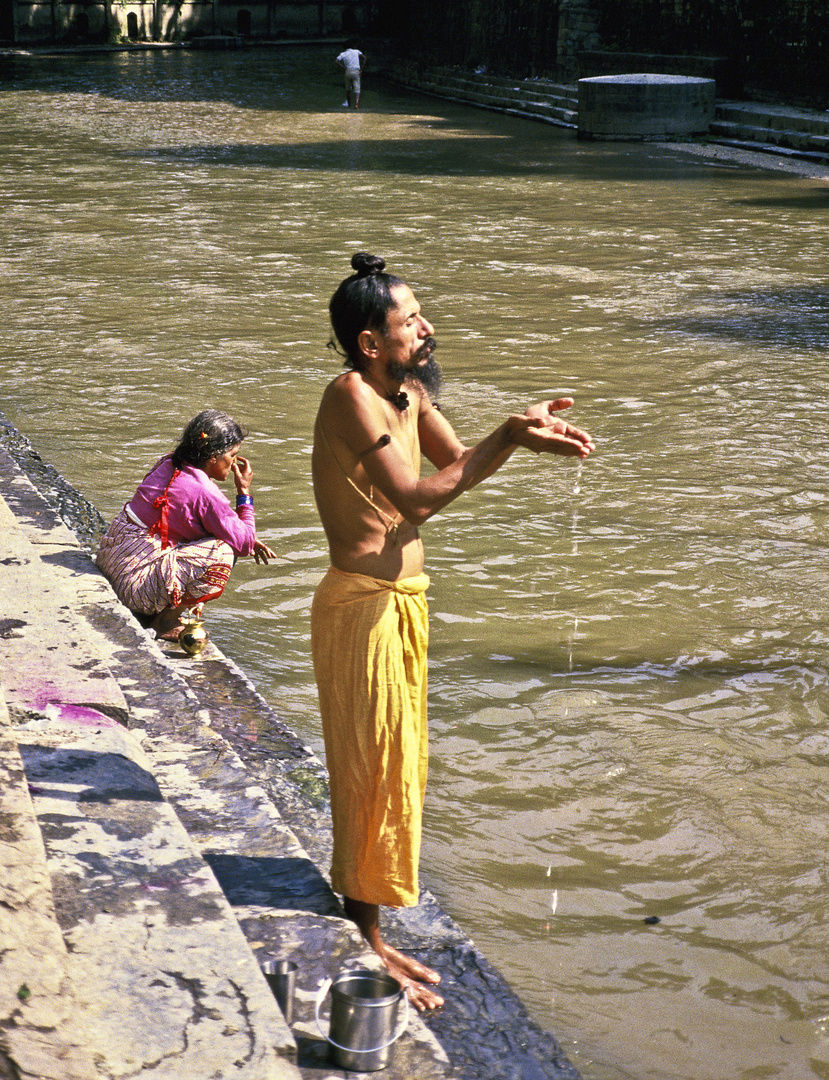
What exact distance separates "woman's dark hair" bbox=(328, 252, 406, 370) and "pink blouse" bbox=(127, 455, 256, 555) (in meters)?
1.68

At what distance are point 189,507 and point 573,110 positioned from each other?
21.2 m

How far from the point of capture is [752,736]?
4043 millimetres

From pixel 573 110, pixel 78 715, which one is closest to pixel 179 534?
pixel 78 715

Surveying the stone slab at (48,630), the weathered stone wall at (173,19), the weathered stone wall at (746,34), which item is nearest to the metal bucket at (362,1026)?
the stone slab at (48,630)

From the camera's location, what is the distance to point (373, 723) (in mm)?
2670

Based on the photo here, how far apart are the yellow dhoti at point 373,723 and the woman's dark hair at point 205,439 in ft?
5.23

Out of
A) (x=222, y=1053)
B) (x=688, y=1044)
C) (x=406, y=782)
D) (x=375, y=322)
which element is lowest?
(x=688, y=1044)

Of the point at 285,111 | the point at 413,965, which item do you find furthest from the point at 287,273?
the point at 285,111

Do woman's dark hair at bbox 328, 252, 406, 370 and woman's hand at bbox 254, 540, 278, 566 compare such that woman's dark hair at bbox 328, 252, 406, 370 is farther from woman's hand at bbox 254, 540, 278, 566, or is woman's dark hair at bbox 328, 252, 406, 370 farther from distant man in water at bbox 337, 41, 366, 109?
distant man in water at bbox 337, 41, 366, 109

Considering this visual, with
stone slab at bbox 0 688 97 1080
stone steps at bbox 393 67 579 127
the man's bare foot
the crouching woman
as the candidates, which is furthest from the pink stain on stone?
stone steps at bbox 393 67 579 127

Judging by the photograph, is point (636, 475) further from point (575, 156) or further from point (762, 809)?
point (575, 156)

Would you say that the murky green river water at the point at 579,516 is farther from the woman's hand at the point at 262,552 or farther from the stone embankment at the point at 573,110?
the stone embankment at the point at 573,110

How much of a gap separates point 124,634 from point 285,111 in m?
23.5

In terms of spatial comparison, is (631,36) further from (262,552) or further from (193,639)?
(193,639)
